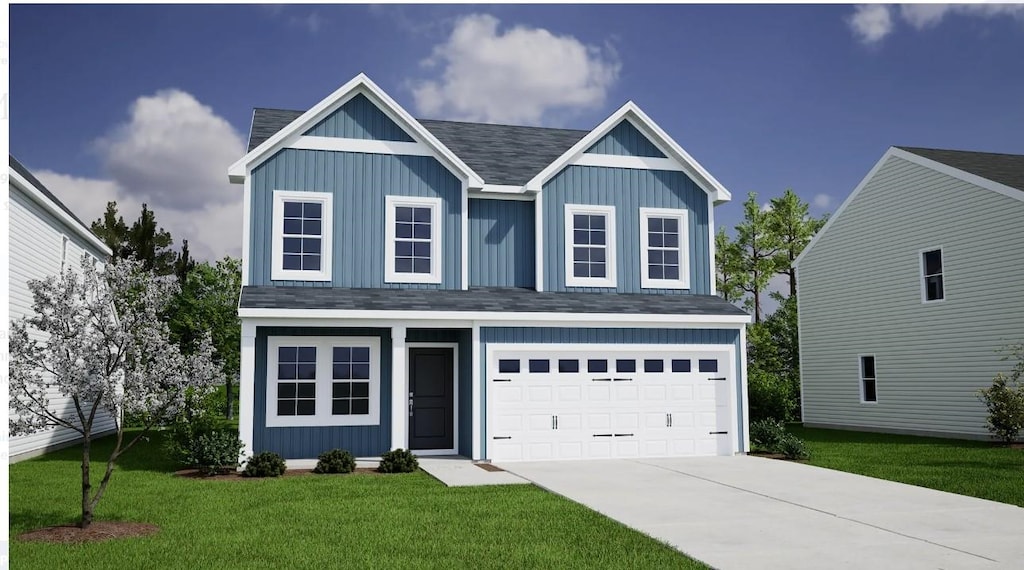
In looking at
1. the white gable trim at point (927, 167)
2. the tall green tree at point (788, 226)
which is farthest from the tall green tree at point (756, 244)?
the white gable trim at point (927, 167)

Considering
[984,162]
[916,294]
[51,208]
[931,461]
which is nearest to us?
[931,461]

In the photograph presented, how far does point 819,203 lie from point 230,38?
28.7m

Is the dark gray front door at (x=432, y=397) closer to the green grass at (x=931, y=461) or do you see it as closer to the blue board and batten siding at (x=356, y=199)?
the blue board and batten siding at (x=356, y=199)

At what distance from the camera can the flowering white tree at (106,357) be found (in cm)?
1009

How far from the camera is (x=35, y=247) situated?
20.4 meters

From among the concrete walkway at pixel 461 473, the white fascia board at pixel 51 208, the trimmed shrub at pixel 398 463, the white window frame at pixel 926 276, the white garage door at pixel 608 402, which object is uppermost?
the white fascia board at pixel 51 208

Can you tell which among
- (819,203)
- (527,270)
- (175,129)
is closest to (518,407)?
(527,270)

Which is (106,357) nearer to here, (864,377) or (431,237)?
(431,237)

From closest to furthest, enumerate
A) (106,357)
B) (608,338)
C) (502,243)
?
(106,357)
(608,338)
(502,243)

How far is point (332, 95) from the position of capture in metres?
18.0

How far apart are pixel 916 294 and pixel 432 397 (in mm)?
14377

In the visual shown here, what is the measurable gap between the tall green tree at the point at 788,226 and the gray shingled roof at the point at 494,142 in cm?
1861

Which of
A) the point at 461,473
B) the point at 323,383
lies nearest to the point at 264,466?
the point at 323,383

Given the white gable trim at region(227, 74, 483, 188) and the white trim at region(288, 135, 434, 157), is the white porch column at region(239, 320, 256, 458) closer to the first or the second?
the white gable trim at region(227, 74, 483, 188)
